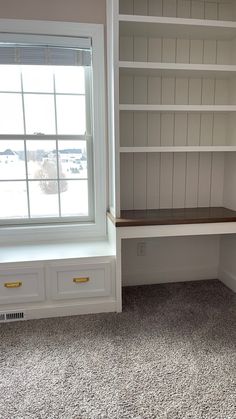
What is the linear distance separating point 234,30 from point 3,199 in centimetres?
231

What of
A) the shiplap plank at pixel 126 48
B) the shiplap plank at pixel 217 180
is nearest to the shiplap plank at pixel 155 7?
the shiplap plank at pixel 126 48

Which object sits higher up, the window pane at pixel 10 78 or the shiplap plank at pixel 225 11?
the shiplap plank at pixel 225 11

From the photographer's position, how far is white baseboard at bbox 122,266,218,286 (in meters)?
2.73

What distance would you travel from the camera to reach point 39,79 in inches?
96.0

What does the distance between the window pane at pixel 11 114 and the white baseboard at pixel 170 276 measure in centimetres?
160

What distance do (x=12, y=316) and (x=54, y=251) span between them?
545 millimetres

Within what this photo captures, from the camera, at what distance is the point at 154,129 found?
99.7 inches

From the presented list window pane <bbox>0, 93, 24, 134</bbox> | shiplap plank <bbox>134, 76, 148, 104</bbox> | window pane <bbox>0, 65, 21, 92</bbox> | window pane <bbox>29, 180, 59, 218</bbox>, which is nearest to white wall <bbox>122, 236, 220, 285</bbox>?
window pane <bbox>29, 180, 59, 218</bbox>

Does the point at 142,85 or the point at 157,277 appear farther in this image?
the point at 157,277

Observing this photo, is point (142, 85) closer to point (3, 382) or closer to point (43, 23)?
point (43, 23)

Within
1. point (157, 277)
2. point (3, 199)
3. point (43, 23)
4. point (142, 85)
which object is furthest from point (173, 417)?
point (43, 23)

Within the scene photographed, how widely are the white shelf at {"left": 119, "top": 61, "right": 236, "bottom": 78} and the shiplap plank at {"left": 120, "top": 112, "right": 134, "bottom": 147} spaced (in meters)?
0.33

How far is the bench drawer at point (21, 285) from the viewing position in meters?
2.09

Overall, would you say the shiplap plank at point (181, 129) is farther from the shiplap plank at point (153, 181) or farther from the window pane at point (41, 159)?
the window pane at point (41, 159)
